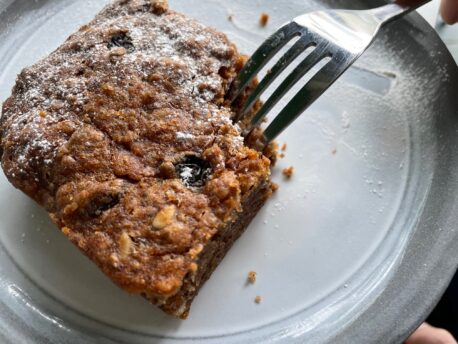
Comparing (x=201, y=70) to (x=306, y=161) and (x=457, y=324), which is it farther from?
(x=457, y=324)

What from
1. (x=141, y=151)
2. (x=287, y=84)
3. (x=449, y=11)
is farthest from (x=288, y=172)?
(x=449, y=11)

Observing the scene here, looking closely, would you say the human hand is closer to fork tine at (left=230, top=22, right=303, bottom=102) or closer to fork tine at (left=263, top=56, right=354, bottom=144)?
fork tine at (left=263, top=56, right=354, bottom=144)

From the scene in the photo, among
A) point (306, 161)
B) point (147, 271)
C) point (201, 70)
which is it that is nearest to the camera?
point (147, 271)

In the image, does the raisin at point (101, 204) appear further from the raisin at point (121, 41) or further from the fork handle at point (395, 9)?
the fork handle at point (395, 9)

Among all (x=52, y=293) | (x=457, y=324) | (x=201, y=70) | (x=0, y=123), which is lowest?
(x=457, y=324)

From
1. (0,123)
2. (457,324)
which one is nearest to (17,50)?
(0,123)

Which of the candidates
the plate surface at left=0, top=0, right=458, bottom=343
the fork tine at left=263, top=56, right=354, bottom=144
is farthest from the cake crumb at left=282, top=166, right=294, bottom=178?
the fork tine at left=263, top=56, right=354, bottom=144
